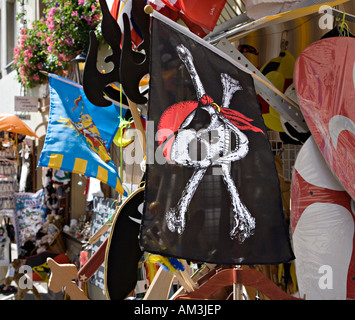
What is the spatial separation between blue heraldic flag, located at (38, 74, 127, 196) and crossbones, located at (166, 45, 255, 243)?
1311 millimetres

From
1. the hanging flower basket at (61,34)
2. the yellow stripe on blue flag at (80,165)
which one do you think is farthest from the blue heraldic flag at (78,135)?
the hanging flower basket at (61,34)

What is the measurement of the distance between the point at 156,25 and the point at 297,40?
1645mm

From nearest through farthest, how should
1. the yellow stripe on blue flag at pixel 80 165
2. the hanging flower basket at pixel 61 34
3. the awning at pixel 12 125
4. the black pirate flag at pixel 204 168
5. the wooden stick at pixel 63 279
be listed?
the black pirate flag at pixel 204 168, the wooden stick at pixel 63 279, the yellow stripe on blue flag at pixel 80 165, the awning at pixel 12 125, the hanging flower basket at pixel 61 34

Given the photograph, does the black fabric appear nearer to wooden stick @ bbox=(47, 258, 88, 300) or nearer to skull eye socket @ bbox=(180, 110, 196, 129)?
wooden stick @ bbox=(47, 258, 88, 300)

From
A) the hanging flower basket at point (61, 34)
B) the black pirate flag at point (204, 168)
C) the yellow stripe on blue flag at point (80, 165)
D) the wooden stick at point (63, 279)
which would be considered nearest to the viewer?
the black pirate flag at point (204, 168)

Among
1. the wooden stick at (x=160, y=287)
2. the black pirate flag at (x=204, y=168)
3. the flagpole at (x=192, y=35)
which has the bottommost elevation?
the wooden stick at (x=160, y=287)

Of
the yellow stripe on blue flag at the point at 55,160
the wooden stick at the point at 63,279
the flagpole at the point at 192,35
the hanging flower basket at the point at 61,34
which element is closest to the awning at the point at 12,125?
the hanging flower basket at the point at 61,34

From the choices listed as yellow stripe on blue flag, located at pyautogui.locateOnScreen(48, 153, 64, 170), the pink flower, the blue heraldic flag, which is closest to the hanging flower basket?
the pink flower

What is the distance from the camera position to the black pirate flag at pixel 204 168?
169 centimetres

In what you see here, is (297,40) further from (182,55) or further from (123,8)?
(182,55)

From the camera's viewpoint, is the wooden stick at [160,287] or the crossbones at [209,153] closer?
the crossbones at [209,153]

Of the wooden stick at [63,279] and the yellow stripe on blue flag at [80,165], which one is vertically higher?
the yellow stripe on blue flag at [80,165]

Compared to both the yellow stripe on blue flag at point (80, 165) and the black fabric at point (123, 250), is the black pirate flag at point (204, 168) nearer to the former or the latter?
the black fabric at point (123, 250)
